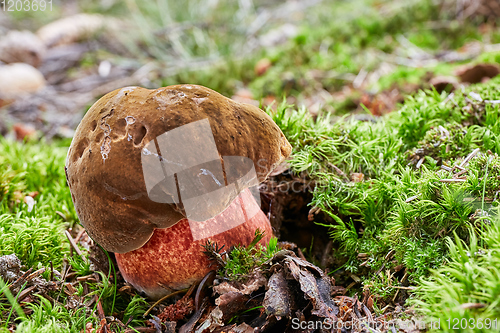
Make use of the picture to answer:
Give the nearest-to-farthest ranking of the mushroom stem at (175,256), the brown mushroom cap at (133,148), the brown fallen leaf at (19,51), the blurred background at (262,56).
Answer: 1. the brown mushroom cap at (133,148)
2. the mushroom stem at (175,256)
3. the blurred background at (262,56)
4. the brown fallen leaf at (19,51)

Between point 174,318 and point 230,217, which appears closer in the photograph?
point 174,318

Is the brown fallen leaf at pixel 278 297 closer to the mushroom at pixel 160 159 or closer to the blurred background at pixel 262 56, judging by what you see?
the mushroom at pixel 160 159

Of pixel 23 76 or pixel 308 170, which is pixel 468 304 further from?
pixel 23 76

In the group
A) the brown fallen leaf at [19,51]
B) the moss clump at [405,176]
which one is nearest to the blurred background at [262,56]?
the brown fallen leaf at [19,51]

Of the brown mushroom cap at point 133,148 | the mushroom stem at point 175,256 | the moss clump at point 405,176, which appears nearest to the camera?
the brown mushroom cap at point 133,148

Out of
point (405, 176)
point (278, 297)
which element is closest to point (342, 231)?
point (405, 176)

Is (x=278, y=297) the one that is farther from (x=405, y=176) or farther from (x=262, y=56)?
(x=262, y=56)

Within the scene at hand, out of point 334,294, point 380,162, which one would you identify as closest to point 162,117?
point 334,294
